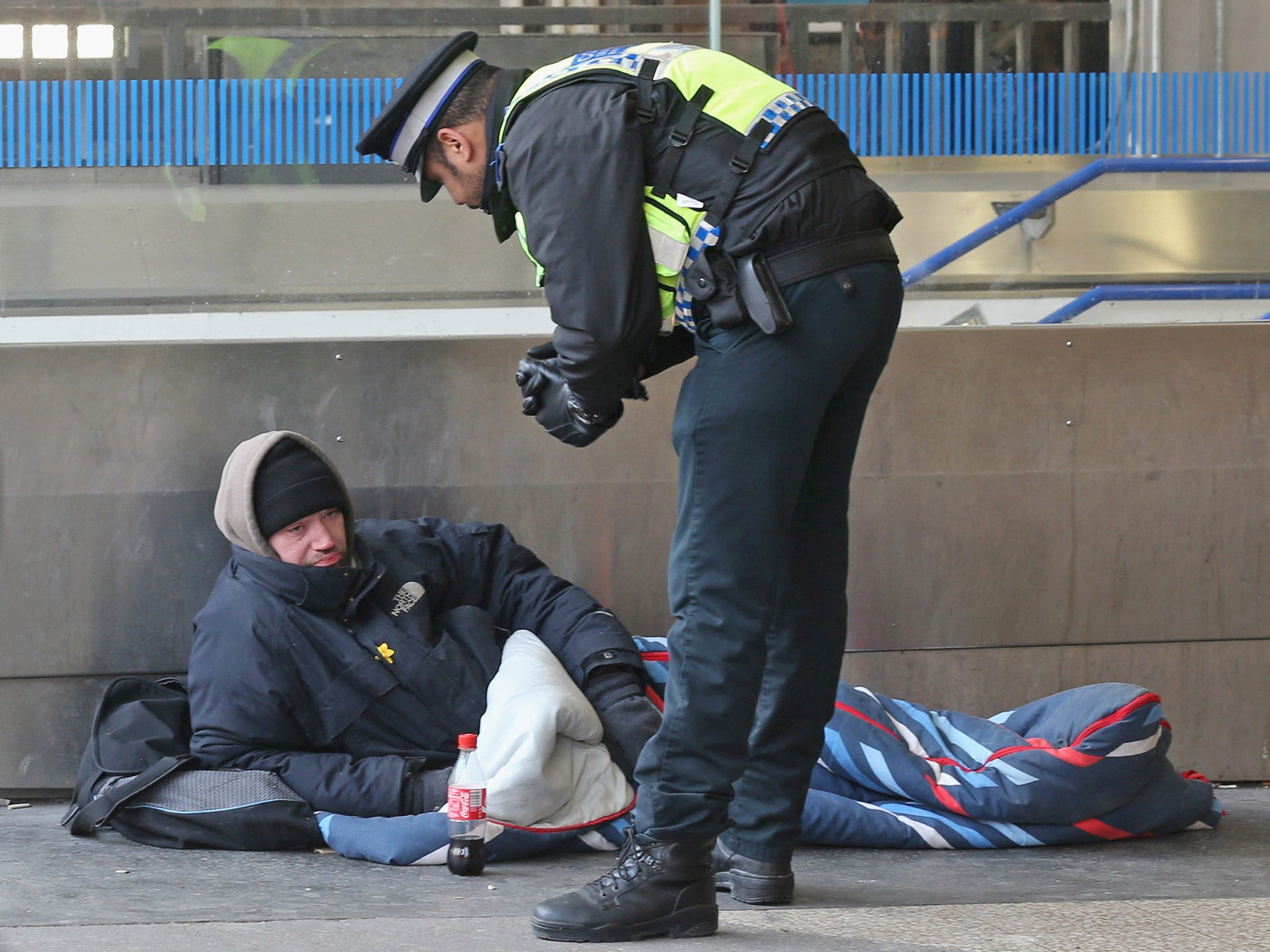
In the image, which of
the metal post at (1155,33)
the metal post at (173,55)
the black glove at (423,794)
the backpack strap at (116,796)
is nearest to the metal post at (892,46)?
the metal post at (1155,33)

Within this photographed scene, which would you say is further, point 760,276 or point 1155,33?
point 1155,33

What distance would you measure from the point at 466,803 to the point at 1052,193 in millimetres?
2519

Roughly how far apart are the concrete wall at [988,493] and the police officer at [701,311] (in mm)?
1547

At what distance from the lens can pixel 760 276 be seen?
248 centimetres

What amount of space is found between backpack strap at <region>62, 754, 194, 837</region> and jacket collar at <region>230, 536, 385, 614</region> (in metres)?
0.44

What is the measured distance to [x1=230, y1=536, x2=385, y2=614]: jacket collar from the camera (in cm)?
345

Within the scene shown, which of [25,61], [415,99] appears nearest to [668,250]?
[415,99]

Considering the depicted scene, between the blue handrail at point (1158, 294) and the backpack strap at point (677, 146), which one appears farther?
the blue handrail at point (1158, 294)

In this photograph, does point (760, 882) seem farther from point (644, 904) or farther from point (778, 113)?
point (778, 113)

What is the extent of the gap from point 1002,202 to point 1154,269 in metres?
0.49

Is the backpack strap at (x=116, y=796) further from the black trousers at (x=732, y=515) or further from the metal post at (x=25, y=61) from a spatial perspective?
the metal post at (x=25, y=61)

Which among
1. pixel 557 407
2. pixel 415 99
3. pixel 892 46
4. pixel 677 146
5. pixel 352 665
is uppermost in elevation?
pixel 892 46

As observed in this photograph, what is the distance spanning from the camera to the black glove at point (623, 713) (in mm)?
3449

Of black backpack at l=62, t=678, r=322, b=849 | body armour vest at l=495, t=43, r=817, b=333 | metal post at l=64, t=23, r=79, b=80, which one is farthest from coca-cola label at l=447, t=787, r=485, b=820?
metal post at l=64, t=23, r=79, b=80
